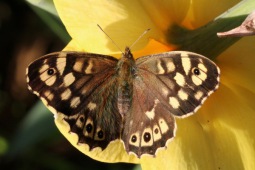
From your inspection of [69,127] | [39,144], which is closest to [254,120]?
[69,127]

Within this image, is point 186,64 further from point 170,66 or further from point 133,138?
point 133,138

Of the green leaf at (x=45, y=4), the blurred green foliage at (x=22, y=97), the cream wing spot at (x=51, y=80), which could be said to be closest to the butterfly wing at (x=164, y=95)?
the cream wing spot at (x=51, y=80)

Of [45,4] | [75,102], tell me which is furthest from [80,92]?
[45,4]

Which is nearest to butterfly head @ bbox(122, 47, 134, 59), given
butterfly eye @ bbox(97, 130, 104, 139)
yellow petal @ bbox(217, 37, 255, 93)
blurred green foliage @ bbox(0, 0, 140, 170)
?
butterfly eye @ bbox(97, 130, 104, 139)

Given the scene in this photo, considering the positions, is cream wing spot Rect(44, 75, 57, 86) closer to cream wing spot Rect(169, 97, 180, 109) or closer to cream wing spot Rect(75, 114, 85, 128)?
cream wing spot Rect(75, 114, 85, 128)

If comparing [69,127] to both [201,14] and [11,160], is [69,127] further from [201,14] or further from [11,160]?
[11,160]

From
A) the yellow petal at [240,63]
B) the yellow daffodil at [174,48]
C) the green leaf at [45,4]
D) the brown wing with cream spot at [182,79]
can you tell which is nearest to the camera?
the brown wing with cream spot at [182,79]

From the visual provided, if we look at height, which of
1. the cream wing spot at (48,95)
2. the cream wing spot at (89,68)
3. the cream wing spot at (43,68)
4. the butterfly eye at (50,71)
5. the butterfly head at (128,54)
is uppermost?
the cream wing spot at (43,68)

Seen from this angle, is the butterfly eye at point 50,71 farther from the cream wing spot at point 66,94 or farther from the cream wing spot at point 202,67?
the cream wing spot at point 202,67
